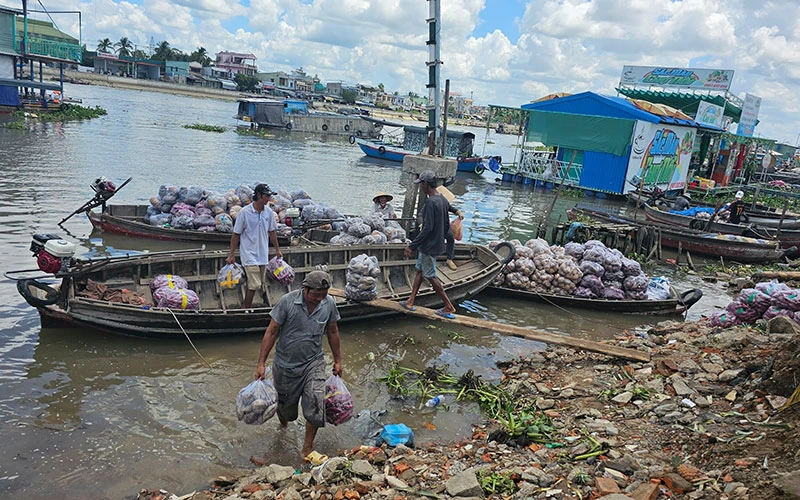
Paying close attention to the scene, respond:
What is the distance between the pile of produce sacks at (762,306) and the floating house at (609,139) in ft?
57.9

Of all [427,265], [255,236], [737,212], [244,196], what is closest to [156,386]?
[255,236]

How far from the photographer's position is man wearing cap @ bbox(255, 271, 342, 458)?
4.92 meters

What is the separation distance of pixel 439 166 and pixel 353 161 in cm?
2631

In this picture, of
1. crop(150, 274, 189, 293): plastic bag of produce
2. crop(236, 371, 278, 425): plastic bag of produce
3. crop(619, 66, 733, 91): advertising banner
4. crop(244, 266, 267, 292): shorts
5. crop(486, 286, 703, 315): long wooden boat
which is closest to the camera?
crop(236, 371, 278, 425): plastic bag of produce

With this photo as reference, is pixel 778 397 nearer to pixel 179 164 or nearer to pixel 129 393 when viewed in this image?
pixel 129 393

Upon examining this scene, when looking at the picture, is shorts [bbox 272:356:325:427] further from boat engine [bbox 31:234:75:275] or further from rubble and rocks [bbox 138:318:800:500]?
boat engine [bbox 31:234:75:275]

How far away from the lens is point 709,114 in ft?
112

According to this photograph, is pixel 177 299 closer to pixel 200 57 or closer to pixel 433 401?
pixel 433 401

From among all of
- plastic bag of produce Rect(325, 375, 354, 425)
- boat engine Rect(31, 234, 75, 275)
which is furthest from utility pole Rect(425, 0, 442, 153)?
plastic bag of produce Rect(325, 375, 354, 425)

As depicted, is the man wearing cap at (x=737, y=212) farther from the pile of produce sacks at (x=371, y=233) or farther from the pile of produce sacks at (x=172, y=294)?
the pile of produce sacks at (x=172, y=294)

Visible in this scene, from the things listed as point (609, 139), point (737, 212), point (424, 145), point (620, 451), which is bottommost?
point (620, 451)

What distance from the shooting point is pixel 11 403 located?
6.16 metres

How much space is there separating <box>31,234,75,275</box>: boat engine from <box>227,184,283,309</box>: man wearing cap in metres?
2.01

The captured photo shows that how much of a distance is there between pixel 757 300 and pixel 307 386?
739 centimetres
